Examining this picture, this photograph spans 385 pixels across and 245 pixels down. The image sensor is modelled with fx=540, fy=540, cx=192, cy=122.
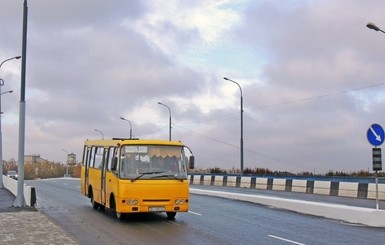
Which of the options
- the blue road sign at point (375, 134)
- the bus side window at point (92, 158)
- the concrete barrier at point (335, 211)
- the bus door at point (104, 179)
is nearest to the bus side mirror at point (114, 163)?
the bus door at point (104, 179)

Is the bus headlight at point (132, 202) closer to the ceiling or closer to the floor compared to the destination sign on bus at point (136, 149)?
closer to the floor

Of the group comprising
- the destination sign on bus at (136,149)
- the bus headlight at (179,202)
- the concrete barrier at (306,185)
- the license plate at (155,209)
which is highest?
the destination sign on bus at (136,149)

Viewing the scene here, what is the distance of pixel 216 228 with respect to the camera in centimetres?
1415

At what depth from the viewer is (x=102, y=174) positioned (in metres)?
18.1

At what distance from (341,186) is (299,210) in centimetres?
1227

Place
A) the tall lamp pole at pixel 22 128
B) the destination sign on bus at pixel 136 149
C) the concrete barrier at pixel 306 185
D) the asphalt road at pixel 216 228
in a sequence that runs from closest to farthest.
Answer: the asphalt road at pixel 216 228 → the destination sign on bus at pixel 136 149 → the tall lamp pole at pixel 22 128 → the concrete barrier at pixel 306 185

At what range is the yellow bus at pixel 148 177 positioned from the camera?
50.4 feet

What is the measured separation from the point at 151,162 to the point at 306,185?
760 inches

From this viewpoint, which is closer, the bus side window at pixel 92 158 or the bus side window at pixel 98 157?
the bus side window at pixel 98 157

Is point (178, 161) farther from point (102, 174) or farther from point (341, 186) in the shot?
point (341, 186)

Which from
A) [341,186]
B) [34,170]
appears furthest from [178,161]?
[34,170]

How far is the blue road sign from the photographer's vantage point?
16656 millimetres

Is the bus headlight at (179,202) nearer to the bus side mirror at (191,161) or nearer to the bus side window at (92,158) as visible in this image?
the bus side mirror at (191,161)

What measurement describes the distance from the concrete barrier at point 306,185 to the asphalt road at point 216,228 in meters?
10.9
